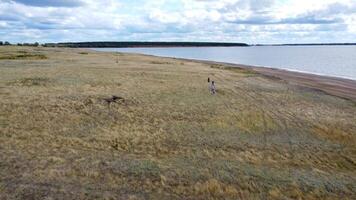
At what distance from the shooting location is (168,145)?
20781 mm

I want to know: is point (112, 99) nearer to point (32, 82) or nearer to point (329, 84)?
point (32, 82)

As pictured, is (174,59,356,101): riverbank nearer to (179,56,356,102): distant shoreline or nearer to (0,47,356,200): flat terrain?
(179,56,356,102): distant shoreline

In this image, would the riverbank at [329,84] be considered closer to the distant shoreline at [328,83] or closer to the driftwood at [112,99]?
the distant shoreline at [328,83]

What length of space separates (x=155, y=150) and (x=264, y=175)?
5810mm

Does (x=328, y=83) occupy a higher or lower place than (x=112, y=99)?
lower

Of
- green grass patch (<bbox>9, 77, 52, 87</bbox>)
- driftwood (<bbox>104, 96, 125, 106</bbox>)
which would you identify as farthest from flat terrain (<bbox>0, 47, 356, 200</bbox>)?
driftwood (<bbox>104, 96, 125, 106</bbox>)

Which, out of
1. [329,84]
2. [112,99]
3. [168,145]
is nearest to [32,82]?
[112,99]

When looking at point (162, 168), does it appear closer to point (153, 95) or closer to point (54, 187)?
point (54, 187)

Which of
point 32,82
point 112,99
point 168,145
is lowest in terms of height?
point 168,145

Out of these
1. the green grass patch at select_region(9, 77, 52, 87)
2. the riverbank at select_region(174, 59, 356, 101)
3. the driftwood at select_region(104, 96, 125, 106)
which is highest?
the green grass patch at select_region(9, 77, 52, 87)

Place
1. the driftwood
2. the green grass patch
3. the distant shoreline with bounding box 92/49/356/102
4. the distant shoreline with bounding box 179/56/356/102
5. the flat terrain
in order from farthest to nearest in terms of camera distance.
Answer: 1. the distant shoreline with bounding box 92/49/356/102
2. the distant shoreline with bounding box 179/56/356/102
3. the green grass patch
4. the driftwood
5. the flat terrain

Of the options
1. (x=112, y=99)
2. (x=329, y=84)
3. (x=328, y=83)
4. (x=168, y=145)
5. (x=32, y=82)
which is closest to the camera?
(x=168, y=145)

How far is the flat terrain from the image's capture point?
15367mm

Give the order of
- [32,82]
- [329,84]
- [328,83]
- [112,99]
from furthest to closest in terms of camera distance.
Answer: [328,83]
[329,84]
[32,82]
[112,99]
